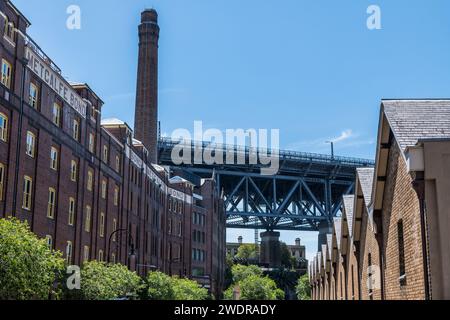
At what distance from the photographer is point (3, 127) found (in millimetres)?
31672

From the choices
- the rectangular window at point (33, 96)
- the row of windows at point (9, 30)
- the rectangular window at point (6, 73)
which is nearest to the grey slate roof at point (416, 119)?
the rectangular window at point (6, 73)

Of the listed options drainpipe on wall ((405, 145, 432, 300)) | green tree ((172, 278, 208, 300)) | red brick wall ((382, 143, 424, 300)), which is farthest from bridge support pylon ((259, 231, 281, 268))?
drainpipe on wall ((405, 145, 432, 300))

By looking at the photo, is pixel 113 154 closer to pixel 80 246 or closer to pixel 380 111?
pixel 80 246

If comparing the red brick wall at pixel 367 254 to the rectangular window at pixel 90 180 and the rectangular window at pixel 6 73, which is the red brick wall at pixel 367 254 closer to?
the rectangular window at pixel 6 73

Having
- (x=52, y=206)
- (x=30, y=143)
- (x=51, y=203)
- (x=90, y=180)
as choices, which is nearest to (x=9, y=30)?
(x=30, y=143)

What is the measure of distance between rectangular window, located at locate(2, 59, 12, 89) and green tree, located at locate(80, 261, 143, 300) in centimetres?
1240

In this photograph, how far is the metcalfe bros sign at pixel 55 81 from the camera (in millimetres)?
35188

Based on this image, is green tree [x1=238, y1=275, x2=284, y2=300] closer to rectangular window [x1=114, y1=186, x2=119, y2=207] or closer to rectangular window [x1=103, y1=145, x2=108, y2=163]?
rectangular window [x1=114, y1=186, x2=119, y2=207]

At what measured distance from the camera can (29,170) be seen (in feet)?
113

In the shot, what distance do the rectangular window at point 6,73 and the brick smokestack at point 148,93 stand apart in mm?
46545

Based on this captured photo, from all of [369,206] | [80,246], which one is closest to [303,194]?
[80,246]

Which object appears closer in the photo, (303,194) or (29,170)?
(29,170)

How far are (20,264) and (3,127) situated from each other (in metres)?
10.8
